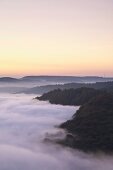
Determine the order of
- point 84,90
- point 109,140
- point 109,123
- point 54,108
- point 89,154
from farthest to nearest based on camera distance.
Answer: point 84,90
point 54,108
point 109,123
point 109,140
point 89,154

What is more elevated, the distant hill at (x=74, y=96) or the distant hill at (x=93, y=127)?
the distant hill at (x=74, y=96)

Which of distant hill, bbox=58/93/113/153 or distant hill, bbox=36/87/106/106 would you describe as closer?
distant hill, bbox=58/93/113/153

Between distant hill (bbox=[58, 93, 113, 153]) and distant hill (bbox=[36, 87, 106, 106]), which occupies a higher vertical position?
distant hill (bbox=[36, 87, 106, 106])

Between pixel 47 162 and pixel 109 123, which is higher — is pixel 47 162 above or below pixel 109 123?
below

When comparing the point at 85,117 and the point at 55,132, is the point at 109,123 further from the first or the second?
the point at 55,132

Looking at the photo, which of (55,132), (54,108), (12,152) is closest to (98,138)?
(55,132)

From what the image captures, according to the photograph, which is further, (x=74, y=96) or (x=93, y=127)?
(x=74, y=96)

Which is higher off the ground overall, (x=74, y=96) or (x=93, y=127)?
(x=74, y=96)

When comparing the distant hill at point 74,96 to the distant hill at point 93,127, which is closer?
the distant hill at point 93,127
